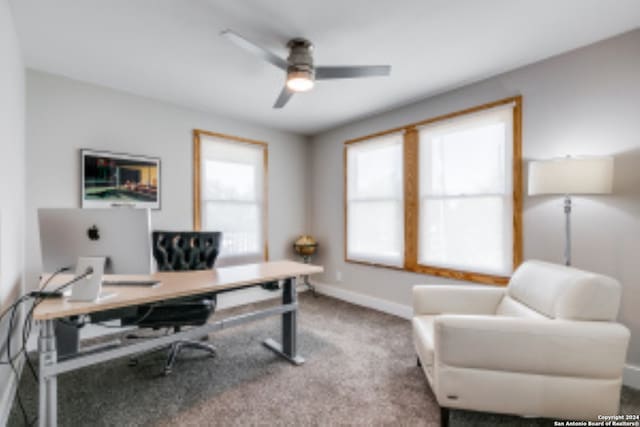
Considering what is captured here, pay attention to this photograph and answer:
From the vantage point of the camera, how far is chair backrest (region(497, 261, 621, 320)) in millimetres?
1564

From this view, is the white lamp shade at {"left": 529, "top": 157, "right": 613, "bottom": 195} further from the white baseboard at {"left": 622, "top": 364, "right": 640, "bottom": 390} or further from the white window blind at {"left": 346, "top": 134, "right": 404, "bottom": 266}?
the white window blind at {"left": 346, "top": 134, "right": 404, "bottom": 266}

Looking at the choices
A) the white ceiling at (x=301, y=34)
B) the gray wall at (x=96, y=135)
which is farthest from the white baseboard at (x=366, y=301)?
the white ceiling at (x=301, y=34)

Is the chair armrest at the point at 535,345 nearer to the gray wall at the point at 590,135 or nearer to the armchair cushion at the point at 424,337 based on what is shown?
the armchair cushion at the point at 424,337

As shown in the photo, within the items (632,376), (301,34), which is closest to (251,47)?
(301,34)

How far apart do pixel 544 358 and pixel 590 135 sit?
1.83 meters

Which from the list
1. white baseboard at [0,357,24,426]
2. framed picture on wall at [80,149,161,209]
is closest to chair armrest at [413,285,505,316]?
white baseboard at [0,357,24,426]

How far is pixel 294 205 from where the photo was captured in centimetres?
468

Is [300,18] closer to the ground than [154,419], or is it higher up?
higher up

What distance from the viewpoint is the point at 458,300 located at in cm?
227

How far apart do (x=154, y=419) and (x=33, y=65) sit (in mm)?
3083

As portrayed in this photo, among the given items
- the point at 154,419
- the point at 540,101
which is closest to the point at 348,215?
the point at 540,101

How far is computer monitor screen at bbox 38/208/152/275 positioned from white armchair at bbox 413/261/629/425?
171 cm

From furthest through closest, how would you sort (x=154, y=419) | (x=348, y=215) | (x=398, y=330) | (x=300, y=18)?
(x=348, y=215)
(x=398, y=330)
(x=300, y=18)
(x=154, y=419)

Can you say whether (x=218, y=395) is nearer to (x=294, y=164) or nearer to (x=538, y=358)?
(x=538, y=358)
